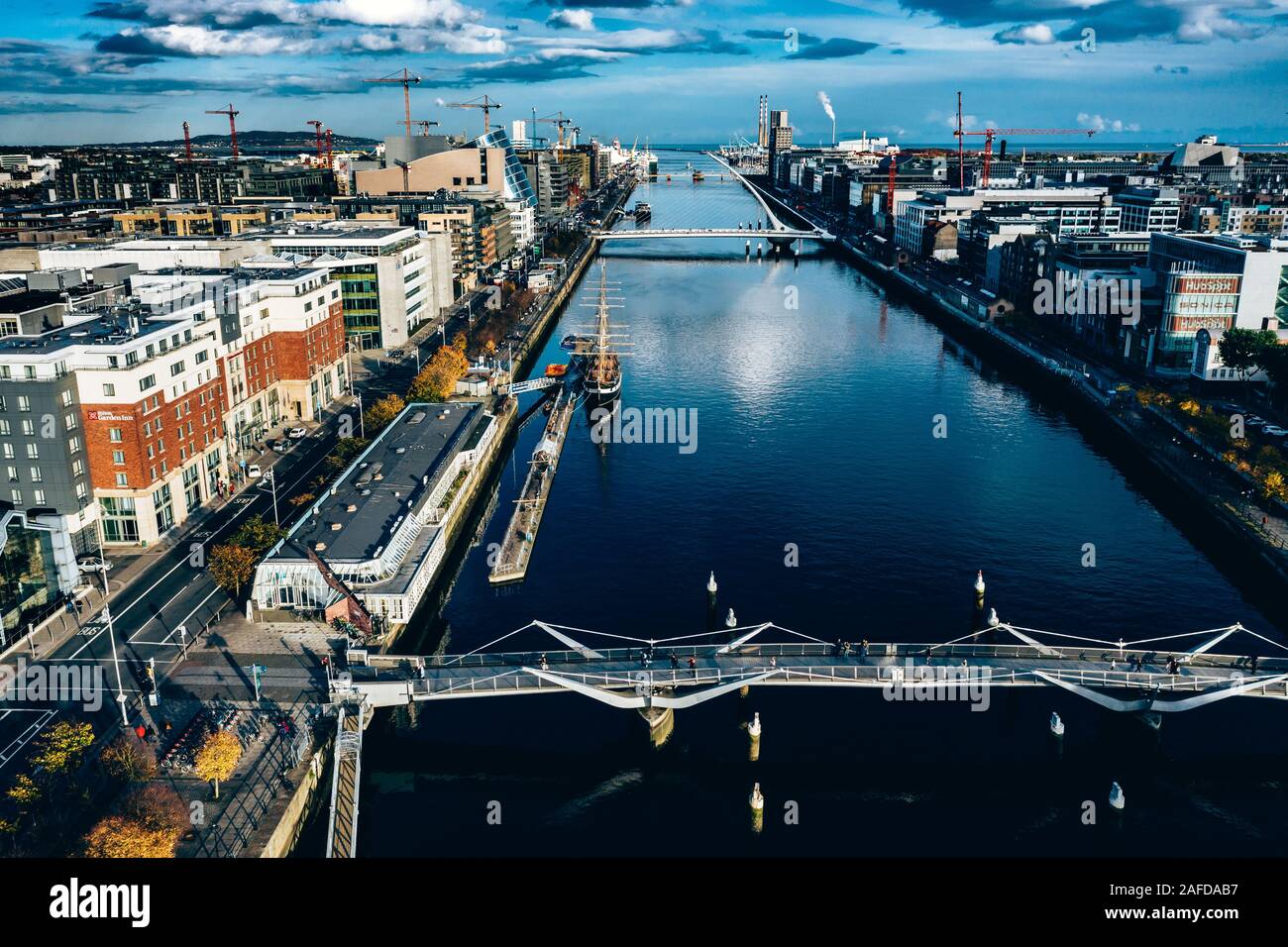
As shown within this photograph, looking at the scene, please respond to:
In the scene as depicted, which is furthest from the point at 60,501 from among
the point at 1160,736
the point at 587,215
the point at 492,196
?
the point at 587,215

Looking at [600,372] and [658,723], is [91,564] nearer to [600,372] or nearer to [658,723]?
[658,723]

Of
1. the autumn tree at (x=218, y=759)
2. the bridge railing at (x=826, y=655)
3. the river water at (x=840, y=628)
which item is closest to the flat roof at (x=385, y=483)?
the river water at (x=840, y=628)

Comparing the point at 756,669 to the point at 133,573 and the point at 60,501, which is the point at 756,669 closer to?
the point at 133,573

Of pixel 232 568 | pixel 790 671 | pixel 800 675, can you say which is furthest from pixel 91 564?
pixel 800 675

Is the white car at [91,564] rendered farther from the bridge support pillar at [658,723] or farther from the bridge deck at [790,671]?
the bridge support pillar at [658,723]

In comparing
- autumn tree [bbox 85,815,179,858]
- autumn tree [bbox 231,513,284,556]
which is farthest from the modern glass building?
autumn tree [bbox 85,815,179,858]

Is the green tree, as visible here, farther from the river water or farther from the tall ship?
the tall ship
